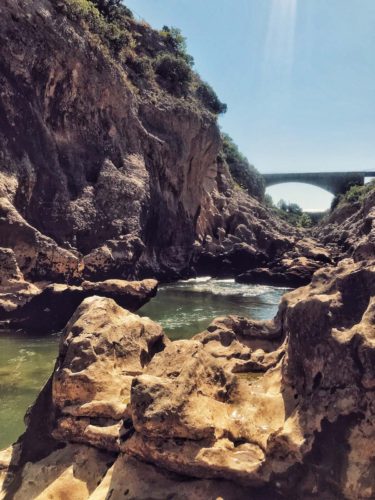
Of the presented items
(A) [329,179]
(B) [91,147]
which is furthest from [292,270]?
(A) [329,179]

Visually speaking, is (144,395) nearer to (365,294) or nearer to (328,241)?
(365,294)

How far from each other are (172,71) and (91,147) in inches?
561

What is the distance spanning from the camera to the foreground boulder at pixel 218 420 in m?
3.90

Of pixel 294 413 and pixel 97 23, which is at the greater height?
pixel 97 23

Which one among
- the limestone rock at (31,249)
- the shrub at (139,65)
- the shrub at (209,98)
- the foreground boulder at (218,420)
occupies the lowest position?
the foreground boulder at (218,420)

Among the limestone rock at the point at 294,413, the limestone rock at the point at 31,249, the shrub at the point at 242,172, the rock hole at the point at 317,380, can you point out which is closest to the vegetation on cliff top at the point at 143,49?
the shrub at the point at 242,172

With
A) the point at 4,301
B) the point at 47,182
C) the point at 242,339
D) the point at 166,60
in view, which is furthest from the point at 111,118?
the point at 242,339

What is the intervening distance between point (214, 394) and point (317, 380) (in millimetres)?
1270

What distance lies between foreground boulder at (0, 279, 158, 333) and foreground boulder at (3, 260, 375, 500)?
8.47 metres

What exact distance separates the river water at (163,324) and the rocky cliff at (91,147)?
8.80 feet

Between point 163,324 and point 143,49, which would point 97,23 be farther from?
point 163,324

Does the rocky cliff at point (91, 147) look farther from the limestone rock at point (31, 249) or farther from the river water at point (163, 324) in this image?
the river water at point (163, 324)

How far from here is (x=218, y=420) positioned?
14.9 ft

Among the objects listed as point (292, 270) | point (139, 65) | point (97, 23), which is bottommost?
point (292, 270)
